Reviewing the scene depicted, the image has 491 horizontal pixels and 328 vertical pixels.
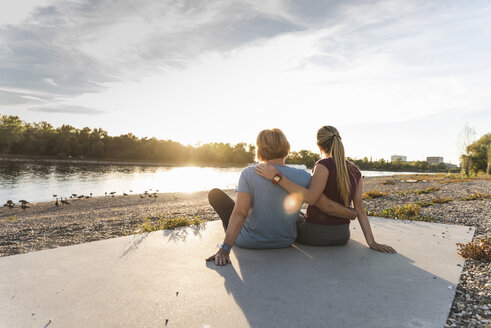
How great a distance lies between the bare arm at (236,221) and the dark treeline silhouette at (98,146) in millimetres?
64658

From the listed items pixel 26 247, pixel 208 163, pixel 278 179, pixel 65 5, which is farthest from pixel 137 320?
pixel 208 163

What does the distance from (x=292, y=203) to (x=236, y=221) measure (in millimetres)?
610

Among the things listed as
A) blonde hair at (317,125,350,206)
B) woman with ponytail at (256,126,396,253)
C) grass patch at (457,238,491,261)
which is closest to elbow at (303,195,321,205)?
woman with ponytail at (256,126,396,253)

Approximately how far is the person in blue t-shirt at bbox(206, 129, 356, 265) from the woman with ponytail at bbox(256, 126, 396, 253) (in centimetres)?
8

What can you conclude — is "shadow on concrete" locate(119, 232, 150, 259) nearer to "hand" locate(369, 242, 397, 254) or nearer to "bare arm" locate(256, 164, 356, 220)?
"bare arm" locate(256, 164, 356, 220)

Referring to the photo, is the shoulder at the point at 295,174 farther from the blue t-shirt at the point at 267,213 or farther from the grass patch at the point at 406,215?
the grass patch at the point at 406,215

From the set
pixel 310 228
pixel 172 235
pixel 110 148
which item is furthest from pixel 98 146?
pixel 310 228

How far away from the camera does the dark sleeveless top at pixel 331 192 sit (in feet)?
9.64

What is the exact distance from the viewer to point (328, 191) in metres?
3.02

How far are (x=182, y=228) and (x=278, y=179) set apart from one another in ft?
7.45

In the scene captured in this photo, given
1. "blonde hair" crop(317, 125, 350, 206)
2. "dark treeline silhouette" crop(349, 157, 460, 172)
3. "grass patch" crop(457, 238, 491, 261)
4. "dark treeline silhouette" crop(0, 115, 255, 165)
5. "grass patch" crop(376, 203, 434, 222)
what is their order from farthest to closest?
"dark treeline silhouette" crop(349, 157, 460, 172), "dark treeline silhouette" crop(0, 115, 255, 165), "grass patch" crop(376, 203, 434, 222), "grass patch" crop(457, 238, 491, 261), "blonde hair" crop(317, 125, 350, 206)

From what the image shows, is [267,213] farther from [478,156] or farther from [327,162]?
[478,156]

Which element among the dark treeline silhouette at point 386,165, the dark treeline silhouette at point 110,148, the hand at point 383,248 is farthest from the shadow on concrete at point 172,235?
the dark treeline silhouette at point 386,165

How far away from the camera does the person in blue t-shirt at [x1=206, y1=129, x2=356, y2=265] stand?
275cm
